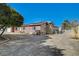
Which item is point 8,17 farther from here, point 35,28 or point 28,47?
point 28,47

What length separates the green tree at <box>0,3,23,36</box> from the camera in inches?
253

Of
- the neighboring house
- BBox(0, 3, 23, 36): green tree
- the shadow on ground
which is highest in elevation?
BBox(0, 3, 23, 36): green tree

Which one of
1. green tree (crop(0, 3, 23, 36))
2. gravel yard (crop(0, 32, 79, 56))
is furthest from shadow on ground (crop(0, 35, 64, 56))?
green tree (crop(0, 3, 23, 36))

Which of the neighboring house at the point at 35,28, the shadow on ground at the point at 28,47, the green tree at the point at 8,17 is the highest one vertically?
the green tree at the point at 8,17

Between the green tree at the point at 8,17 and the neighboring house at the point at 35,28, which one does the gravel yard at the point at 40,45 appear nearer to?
the neighboring house at the point at 35,28

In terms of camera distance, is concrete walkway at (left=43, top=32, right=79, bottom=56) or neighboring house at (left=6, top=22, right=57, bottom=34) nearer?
concrete walkway at (left=43, top=32, right=79, bottom=56)

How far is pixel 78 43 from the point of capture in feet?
20.9

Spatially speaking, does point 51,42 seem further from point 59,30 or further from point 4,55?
point 4,55

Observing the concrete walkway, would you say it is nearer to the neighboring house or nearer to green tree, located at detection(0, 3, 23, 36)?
the neighboring house

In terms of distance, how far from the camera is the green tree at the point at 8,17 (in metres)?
6.44

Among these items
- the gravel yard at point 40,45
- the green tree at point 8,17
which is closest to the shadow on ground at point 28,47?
the gravel yard at point 40,45

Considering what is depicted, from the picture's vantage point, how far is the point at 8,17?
6461 millimetres

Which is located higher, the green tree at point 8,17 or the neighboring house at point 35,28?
the green tree at point 8,17

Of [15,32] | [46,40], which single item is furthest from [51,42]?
[15,32]
